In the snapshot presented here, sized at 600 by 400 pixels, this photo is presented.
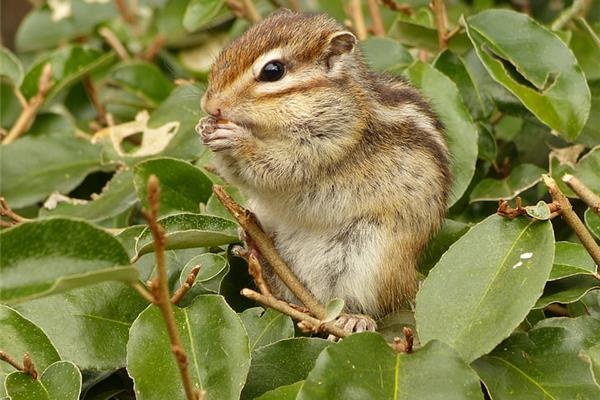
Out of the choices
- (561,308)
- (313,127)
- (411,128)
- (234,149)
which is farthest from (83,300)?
(561,308)

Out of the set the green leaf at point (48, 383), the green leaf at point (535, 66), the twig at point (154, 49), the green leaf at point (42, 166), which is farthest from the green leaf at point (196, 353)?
the twig at point (154, 49)

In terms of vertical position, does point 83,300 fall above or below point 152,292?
below

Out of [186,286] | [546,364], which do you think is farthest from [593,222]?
[186,286]

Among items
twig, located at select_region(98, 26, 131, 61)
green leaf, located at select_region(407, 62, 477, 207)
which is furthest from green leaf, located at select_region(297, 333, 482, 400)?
twig, located at select_region(98, 26, 131, 61)

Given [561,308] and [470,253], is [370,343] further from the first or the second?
[561,308]

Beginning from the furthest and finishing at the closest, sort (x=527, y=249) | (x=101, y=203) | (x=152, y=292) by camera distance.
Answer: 1. (x=101, y=203)
2. (x=527, y=249)
3. (x=152, y=292)

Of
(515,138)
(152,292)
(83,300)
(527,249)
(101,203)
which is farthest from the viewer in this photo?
(515,138)

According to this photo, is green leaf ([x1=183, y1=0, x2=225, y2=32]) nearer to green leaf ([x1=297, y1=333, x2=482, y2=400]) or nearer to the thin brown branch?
the thin brown branch

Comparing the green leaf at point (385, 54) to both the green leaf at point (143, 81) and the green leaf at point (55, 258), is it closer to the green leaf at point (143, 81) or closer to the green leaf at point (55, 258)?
the green leaf at point (143, 81)
